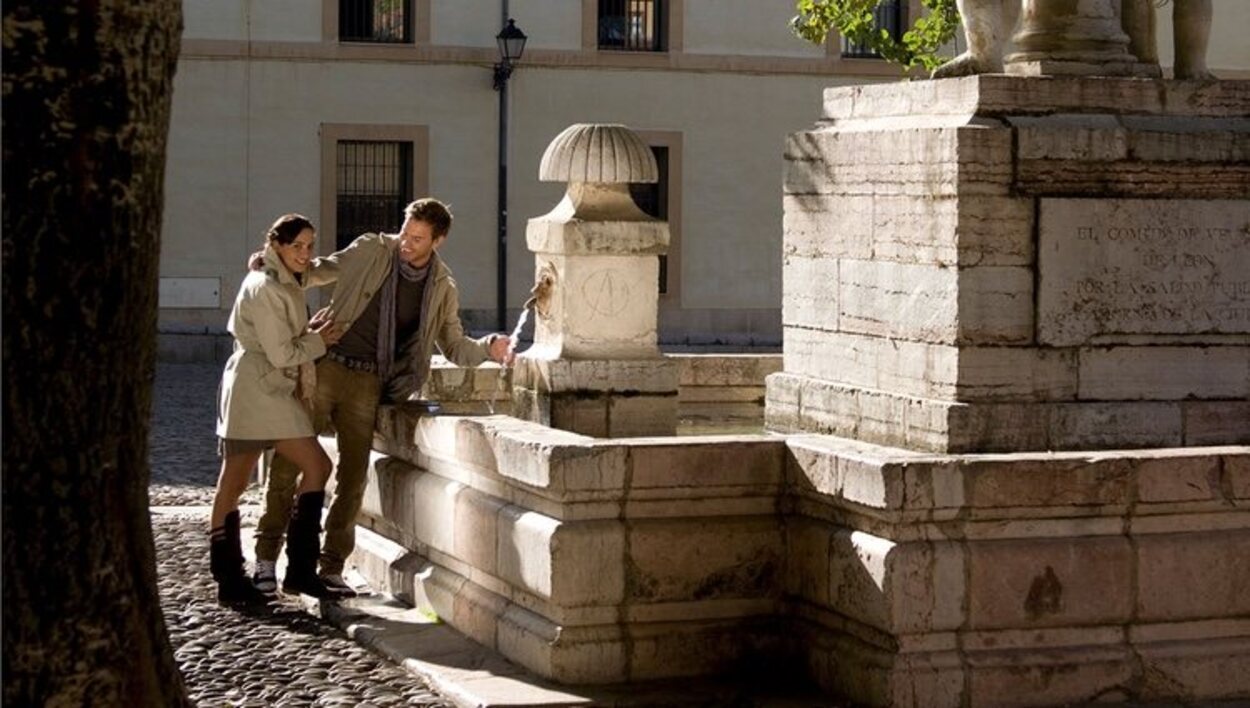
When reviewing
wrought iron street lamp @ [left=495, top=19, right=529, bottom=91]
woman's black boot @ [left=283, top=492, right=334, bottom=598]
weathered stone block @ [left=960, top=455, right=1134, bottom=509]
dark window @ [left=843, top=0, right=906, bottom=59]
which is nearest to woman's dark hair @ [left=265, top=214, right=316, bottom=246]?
woman's black boot @ [left=283, top=492, right=334, bottom=598]

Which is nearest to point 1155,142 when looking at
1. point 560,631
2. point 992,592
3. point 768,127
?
point 992,592

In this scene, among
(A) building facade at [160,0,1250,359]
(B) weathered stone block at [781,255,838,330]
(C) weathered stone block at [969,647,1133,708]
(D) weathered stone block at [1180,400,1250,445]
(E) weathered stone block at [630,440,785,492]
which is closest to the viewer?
(C) weathered stone block at [969,647,1133,708]

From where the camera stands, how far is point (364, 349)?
1153 centimetres

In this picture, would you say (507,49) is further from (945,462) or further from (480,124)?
(945,462)

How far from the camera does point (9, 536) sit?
6.48 m

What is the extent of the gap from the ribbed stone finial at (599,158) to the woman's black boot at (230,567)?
2549 mm

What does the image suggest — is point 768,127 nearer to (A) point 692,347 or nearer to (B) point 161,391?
(A) point 692,347

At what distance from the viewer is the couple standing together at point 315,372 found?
11.1 meters

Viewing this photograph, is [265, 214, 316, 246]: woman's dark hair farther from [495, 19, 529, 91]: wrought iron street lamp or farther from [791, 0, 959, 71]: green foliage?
[495, 19, 529, 91]: wrought iron street lamp

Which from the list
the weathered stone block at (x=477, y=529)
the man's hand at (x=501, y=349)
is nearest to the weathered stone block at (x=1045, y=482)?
the weathered stone block at (x=477, y=529)

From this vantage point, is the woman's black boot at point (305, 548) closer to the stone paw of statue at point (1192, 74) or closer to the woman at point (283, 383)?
the woman at point (283, 383)

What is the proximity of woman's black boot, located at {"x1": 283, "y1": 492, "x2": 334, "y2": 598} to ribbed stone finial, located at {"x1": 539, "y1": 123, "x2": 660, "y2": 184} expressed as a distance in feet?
8.10

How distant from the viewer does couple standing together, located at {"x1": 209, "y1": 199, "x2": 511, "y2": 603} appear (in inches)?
438

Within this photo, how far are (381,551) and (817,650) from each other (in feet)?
9.03
